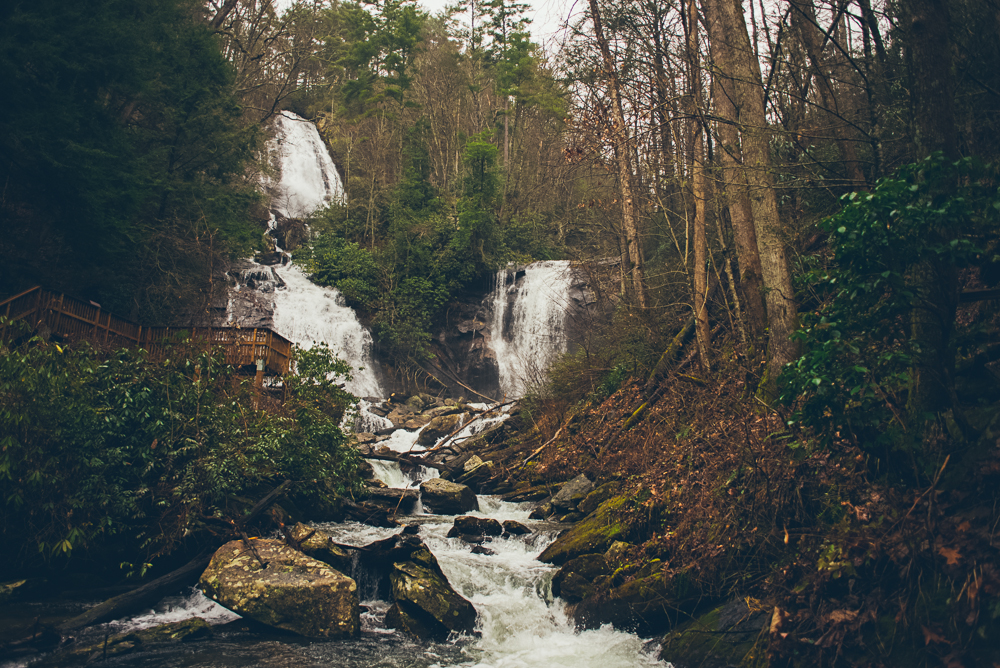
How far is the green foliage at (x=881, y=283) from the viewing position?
4332mm

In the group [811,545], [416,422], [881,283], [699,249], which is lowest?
[811,545]

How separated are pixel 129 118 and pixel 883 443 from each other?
1969 cm

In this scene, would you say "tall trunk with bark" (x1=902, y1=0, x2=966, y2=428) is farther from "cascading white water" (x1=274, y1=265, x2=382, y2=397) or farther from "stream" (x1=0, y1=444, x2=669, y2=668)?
"cascading white water" (x1=274, y1=265, x2=382, y2=397)

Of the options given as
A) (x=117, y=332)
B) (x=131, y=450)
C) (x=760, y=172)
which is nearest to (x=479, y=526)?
(x=131, y=450)

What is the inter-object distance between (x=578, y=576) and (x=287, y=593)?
3465mm

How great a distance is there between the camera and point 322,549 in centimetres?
847

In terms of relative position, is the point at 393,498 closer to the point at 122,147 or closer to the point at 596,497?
the point at 596,497

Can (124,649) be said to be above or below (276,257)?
below

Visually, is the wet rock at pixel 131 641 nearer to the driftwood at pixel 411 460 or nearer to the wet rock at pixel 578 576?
the wet rock at pixel 578 576

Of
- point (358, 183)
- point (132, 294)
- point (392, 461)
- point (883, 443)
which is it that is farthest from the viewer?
point (358, 183)

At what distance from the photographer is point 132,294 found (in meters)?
17.3

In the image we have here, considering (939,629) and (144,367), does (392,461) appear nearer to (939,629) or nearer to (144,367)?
(144,367)

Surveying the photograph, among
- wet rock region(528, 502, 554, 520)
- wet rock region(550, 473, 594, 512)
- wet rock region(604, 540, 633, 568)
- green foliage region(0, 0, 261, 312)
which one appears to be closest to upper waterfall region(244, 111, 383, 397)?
green foliage region(0, 0, 261, 312)

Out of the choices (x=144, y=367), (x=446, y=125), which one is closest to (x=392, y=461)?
(x=144, y=367)
